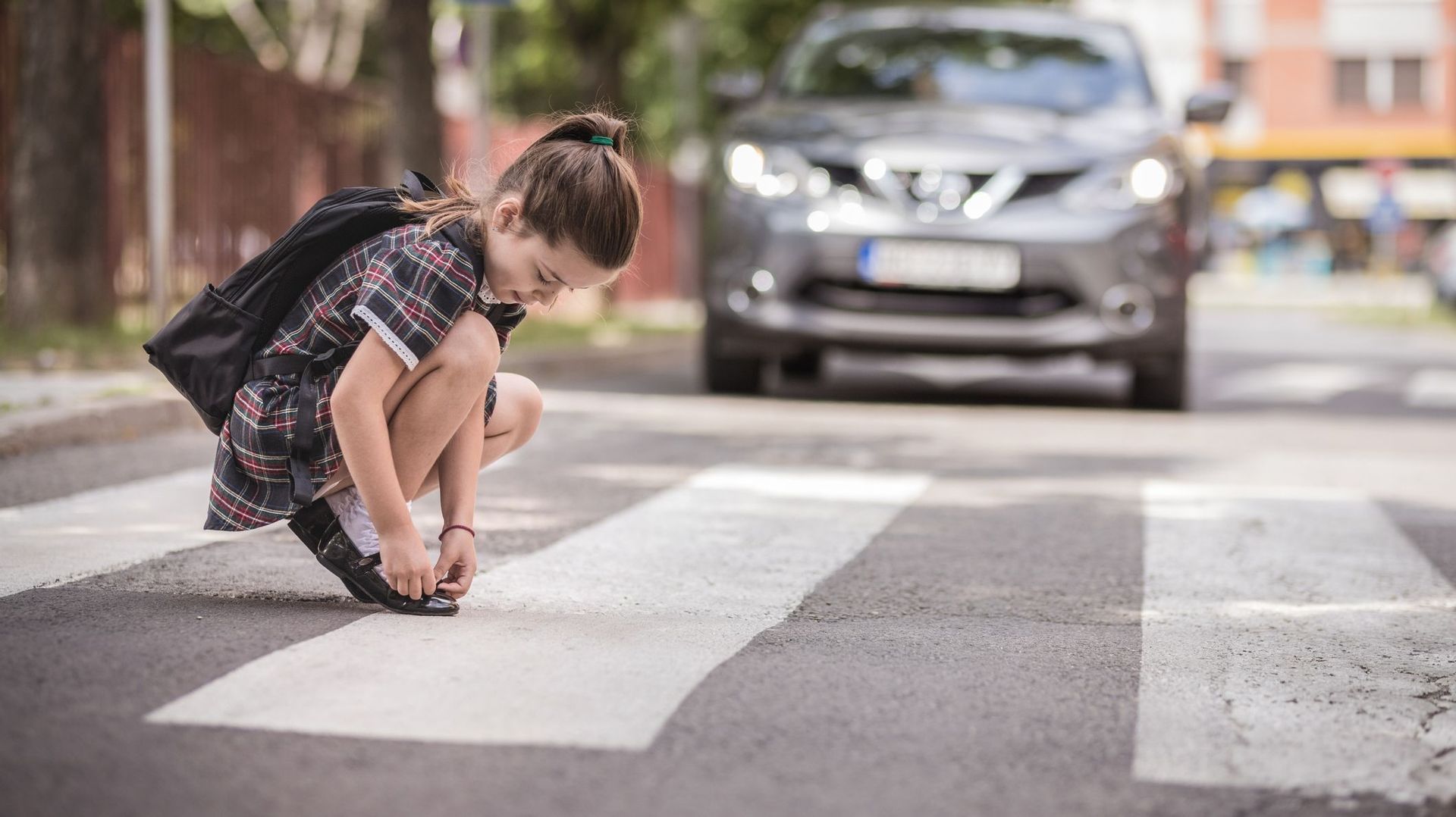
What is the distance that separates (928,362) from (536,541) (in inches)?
320

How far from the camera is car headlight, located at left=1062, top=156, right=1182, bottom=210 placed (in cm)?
805

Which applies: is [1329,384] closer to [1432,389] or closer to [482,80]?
[1432,389]

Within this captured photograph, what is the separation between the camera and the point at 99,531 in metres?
4.37

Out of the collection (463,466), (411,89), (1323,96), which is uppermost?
(1323,96)

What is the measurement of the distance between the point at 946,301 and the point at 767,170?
97cm

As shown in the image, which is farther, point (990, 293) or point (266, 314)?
point (990, 293)

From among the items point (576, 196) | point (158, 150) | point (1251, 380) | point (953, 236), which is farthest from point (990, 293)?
point (576, 196)

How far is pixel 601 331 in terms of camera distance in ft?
43.7

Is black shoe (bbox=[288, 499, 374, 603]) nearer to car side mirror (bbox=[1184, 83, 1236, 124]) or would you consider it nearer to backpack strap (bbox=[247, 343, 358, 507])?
backpack strap (bbox=[247, 343, 358, 507])

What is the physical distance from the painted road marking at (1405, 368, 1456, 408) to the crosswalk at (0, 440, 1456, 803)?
477 centimetres

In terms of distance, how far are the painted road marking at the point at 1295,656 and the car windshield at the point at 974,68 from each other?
394cm

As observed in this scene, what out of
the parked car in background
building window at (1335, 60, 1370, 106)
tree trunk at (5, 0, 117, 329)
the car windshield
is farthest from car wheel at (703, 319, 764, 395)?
building window at (1335, 60, 1370, 106)

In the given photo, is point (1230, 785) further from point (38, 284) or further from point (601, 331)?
point (601, 331)

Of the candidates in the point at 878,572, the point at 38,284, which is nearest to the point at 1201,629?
the point at 878,572
